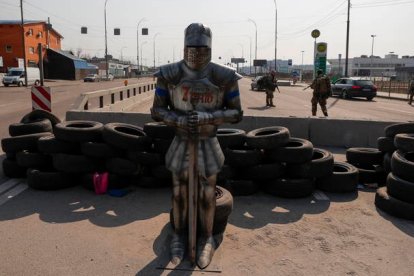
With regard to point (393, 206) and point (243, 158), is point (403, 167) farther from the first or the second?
point (243, 158)

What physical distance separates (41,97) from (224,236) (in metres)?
6.95

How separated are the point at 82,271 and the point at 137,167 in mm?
2532

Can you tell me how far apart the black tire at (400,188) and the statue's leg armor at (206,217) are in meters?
2.69

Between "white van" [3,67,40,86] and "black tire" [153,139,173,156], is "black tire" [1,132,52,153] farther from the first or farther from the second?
"white van" [3,67,40,86]

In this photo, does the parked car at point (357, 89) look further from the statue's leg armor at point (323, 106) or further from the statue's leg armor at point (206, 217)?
the statue's leg armor at point (206, 217)

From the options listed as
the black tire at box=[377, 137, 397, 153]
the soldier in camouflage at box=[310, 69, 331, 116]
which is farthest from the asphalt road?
the soldier in camouflage at box=[310, 69, 331, 116]

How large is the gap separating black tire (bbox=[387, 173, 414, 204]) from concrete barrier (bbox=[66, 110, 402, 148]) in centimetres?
422

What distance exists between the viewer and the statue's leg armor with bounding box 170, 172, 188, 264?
392 cm

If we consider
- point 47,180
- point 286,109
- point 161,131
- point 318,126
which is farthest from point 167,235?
point 286,109

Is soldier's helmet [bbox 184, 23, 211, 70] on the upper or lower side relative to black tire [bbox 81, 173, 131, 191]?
upper

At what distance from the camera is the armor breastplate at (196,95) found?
12.2ft

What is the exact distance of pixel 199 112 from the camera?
11.8 feet

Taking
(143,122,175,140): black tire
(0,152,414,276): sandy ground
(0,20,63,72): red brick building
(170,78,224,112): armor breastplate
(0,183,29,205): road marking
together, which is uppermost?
(0,20,63,72): red brick building

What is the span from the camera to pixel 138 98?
2094cm
